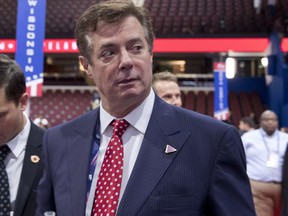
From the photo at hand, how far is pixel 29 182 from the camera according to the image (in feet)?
5.90

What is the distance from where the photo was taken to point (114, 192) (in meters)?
1.33

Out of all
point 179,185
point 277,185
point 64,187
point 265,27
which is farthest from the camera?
point 265,27

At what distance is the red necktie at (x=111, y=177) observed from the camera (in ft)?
4.34

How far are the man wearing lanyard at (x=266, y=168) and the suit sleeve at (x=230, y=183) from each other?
11.1ft

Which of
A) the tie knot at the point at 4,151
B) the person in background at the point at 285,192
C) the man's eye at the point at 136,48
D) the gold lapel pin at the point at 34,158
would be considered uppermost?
the man's eye at the point at 136,48

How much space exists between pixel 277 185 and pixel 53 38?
44.5 feet

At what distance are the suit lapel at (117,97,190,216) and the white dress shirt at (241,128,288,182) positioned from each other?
3.43 m

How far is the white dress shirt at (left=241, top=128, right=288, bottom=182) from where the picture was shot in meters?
4.63

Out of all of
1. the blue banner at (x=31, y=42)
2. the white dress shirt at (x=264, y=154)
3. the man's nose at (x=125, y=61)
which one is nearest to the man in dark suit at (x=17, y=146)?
the man's nose at (x=125, y=61)

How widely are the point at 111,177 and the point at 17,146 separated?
0.65 m

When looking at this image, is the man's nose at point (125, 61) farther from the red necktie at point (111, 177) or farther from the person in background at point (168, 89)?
the person in background at point (168, 89)

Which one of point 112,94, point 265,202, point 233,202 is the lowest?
point 265,202

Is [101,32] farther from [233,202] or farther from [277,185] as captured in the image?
[277,185]

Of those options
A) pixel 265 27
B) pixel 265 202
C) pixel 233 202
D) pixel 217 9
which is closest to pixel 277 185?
pixel 265 202
